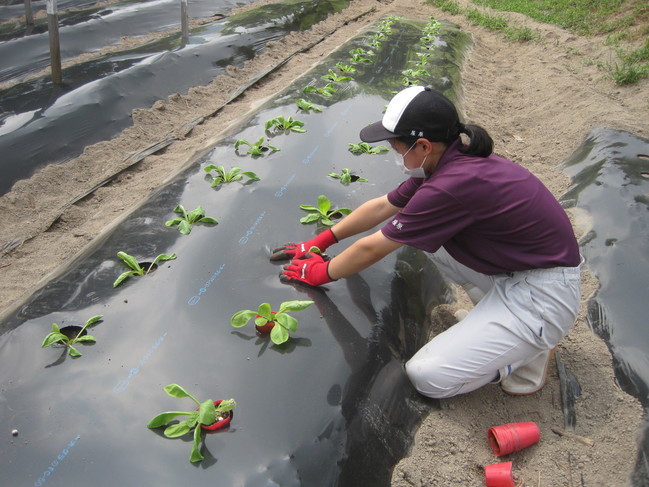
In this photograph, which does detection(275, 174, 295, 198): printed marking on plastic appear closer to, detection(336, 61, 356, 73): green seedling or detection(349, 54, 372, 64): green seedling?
detection(336, 61, 356, 73): green seedling

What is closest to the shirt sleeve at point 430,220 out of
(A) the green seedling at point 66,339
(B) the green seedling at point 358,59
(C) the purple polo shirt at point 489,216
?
(C) the purple polo shirt at point 489,216

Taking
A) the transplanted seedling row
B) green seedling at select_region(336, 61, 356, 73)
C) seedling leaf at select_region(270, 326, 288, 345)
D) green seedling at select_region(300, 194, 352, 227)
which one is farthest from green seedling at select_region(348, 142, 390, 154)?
green seedling at select_region(336, 61, 356, 73)

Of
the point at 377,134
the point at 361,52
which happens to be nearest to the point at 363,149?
the point at 377,134

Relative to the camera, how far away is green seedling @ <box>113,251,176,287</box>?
3.15 metres

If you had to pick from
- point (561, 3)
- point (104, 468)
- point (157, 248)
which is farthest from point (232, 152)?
point (561, 3)

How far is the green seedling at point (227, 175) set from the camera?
422 cm

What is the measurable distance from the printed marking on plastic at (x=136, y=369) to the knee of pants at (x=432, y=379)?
1496 mm

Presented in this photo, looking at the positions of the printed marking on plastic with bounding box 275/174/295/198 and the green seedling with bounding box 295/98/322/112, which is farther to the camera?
the green seedling with bounding box 295/98/322/112

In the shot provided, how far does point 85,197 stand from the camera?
211 inches

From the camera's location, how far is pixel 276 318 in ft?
9.23

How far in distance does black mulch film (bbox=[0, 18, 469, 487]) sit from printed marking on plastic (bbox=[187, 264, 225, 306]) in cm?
2

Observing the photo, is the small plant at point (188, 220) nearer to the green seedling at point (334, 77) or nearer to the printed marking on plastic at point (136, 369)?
the printed marking on plastic at point (136, 369)

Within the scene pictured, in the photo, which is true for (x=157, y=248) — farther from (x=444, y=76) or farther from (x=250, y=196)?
(x=444, y=76)

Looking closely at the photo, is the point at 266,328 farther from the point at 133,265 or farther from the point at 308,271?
the point at 133,265
